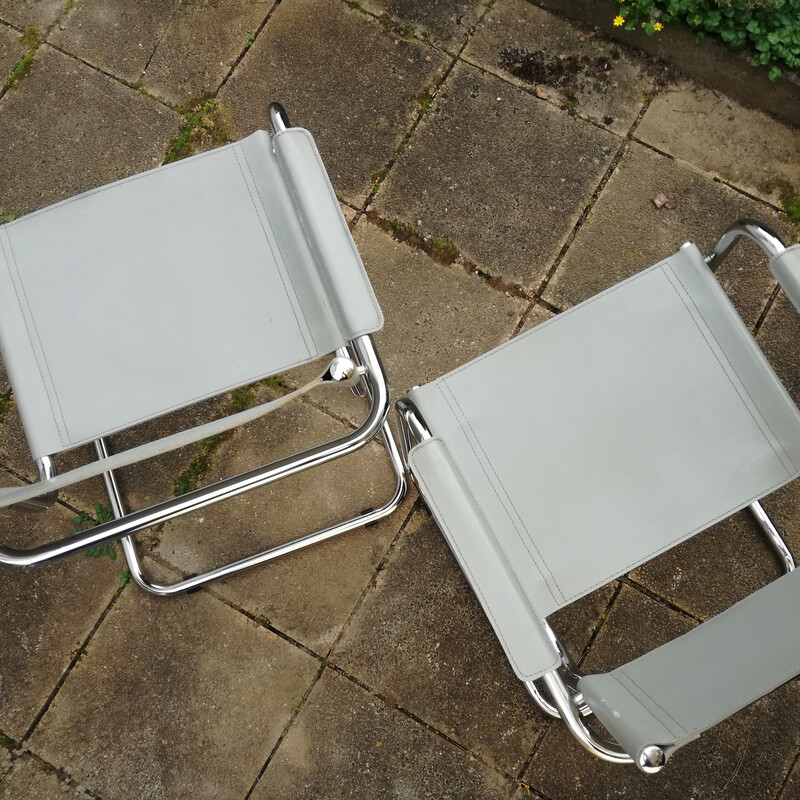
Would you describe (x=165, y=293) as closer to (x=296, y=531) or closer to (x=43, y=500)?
(x=43, y=500)

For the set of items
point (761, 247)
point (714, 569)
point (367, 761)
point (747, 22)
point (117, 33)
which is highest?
point (747, 22)

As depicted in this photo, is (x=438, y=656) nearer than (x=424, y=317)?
Yes

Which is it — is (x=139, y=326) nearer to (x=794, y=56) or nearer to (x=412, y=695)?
(x=412, y=695)

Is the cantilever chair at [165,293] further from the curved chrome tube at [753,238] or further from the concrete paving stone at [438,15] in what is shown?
the concrete paving stone at [438,15]

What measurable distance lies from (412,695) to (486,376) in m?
0.96

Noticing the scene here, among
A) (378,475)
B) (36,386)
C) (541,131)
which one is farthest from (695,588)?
(36,386)

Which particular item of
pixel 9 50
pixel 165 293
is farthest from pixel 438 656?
pixel 9 50

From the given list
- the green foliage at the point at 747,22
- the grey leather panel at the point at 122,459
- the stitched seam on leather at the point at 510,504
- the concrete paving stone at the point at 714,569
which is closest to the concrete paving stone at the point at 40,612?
the grey leather panel at the point at 122,459

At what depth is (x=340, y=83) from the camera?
6.89 feet

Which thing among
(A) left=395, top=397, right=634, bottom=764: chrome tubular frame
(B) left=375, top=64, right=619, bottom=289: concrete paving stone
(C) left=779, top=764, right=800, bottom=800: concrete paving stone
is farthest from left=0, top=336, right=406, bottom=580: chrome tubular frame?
(C) left=779, top=764, right=800, bottom=800: concrete paving stone

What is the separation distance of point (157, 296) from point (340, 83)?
1.15 meters

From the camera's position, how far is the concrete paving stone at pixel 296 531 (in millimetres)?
1850

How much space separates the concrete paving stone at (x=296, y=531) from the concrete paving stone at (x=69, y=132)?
0.91m

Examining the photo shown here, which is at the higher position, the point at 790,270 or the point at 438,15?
the point at 790,270
